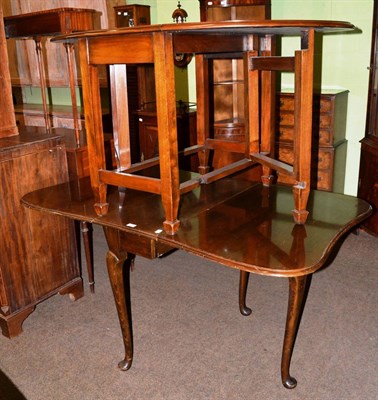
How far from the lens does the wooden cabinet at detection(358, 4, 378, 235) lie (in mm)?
3598

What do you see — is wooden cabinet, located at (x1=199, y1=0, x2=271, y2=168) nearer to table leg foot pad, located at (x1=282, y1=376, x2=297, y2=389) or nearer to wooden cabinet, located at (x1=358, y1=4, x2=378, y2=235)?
wooden cabinet, located at (x1=358, y1=4, x2=378, y2=235)

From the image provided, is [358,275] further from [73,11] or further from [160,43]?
[73,11]

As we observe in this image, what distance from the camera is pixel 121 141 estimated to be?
231 cm

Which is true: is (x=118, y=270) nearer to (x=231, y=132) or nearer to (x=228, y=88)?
(x=231, y=132)

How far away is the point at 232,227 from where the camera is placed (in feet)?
6.34

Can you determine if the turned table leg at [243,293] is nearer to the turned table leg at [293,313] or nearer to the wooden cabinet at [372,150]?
the turned table leg at [293,313]

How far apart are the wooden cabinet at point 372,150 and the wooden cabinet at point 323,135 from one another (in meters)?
0.24

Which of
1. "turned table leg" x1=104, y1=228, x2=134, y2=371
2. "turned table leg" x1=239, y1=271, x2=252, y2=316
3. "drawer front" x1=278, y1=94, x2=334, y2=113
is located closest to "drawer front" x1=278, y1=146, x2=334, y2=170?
"drawer front" x1=278, y1=94, x2=334, y2=113

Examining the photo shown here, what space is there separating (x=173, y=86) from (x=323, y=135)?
2488 millimetres

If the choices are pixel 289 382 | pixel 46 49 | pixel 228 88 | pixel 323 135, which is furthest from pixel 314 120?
pixel 46 49

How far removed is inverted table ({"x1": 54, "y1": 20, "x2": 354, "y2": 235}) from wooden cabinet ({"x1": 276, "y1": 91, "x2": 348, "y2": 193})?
161 cm

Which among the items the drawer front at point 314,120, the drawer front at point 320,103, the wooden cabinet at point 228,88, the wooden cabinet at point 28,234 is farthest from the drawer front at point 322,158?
the wooden cabinet at point 28,234

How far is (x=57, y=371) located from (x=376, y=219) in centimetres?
259

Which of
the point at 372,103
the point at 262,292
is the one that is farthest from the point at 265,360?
the point at 372,103
